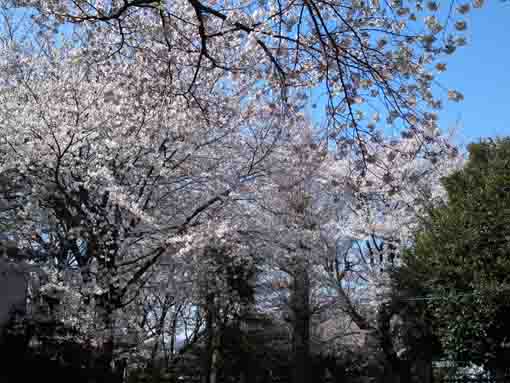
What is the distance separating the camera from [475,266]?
352 inches

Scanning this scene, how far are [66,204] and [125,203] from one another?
1.34 m

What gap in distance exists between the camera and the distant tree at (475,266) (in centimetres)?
866

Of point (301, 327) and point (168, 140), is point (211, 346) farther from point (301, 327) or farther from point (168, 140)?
point (168, 140)

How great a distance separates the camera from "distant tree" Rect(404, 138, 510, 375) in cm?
866

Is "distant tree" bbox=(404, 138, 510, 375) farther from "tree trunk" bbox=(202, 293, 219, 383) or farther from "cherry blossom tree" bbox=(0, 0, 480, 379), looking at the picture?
"tree trunk" bbox=(202, 293, 219, 383)

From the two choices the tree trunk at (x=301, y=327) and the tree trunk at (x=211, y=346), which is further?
the tree trunk at (x=301, y=327)

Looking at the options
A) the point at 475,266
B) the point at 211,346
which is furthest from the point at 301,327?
the point at 475,266

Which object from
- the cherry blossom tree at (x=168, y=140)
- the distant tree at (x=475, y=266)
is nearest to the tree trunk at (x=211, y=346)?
the cherry blossom tree at (x=168, y=140)

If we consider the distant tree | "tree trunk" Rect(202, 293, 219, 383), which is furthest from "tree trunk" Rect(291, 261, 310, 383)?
the distant tree

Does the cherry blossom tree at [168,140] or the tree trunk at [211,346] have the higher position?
the cherry blossom tree at [168,140]

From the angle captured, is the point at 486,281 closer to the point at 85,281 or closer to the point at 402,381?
the point at 402,381

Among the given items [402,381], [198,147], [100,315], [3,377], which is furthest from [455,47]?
[402,381]

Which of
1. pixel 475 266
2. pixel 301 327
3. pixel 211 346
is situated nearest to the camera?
pixel 475 266

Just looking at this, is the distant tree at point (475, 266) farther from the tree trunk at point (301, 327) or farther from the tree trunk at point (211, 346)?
the tree trunk at point (211, 346)
